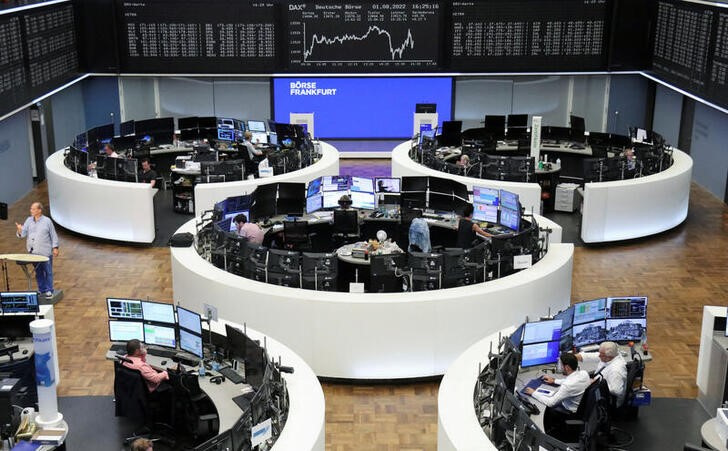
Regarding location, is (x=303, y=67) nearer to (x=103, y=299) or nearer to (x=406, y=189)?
(x=406, y=189)

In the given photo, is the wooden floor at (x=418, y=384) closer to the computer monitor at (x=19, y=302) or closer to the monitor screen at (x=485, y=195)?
the computer monitor at (x=19, y=302)

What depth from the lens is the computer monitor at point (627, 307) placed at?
30.9ft

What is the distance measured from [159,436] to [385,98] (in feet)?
43.7

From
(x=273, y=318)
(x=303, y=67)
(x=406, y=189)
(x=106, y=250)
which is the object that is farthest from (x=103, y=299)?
(x=303, y=67)

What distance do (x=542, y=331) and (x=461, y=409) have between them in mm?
1502

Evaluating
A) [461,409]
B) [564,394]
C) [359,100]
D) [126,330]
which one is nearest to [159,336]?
[126,330]

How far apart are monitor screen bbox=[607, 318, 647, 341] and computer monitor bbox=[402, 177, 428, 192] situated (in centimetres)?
493

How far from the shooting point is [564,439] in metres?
8.65

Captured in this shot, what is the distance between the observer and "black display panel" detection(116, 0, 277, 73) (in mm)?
19516

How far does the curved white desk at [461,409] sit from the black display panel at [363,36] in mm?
11970

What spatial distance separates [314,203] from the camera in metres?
13.8

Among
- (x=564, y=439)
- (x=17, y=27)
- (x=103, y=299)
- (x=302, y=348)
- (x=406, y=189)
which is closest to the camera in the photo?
(x=564, y=439)

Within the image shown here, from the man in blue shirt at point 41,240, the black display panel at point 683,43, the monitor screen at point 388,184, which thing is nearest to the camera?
the man in blue shirt at point 41,240

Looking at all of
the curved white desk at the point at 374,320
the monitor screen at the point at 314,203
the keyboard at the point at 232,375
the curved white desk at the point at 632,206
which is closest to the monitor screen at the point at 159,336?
the keyboard at the point at 232,375
